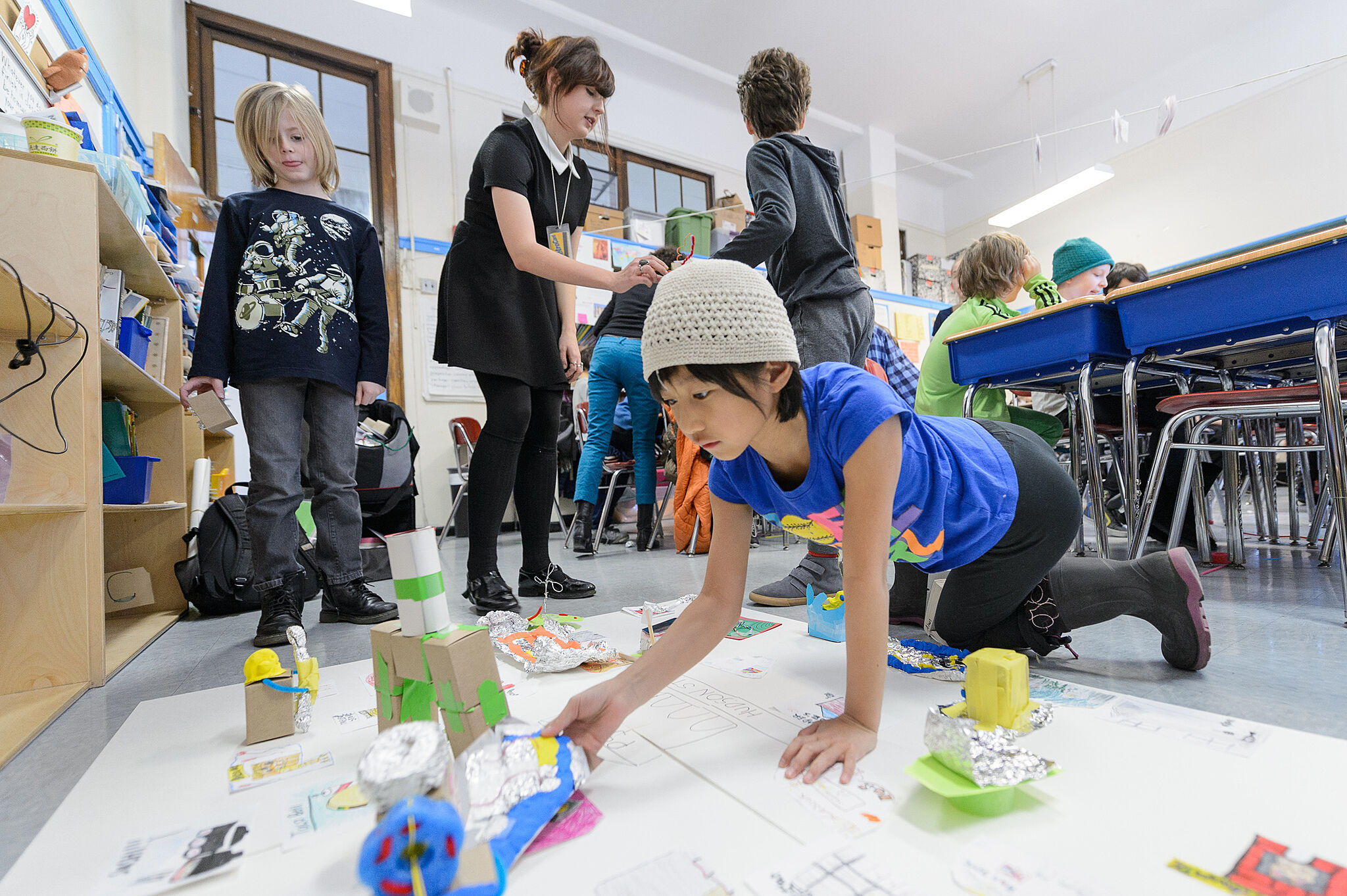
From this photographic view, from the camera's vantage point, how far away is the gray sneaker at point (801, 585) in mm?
1599

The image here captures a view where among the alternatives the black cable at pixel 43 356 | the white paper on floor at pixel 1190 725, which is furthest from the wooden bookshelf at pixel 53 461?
the white paper on floor at pixel 1190 725

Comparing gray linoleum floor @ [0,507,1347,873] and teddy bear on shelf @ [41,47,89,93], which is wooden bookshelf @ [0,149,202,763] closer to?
gray linoleum floor @ [0,507,1347,873]

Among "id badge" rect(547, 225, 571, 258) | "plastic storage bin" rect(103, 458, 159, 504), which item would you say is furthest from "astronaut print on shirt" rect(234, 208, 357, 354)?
"plastic storage bin" rect(103, 458, 159, 504)

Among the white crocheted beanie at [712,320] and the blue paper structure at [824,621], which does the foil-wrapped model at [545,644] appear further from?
the white crocheted beanie at [712,320]

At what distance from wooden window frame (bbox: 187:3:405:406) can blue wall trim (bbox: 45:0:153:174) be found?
0.95 m

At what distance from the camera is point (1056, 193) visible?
584 centimetres

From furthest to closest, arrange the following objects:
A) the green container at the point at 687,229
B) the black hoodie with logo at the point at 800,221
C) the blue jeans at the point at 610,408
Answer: the green container at the point at 687,229 → the blue jeans at the point at 610,408 → the black hoodie with logo at the point at 800,221

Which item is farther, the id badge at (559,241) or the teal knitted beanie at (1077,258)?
the teal knitted beanie at (1077,258)

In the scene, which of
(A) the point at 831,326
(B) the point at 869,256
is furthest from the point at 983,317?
(B) the point at 869,256

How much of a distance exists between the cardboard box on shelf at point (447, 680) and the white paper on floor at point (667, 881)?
8.1 inches

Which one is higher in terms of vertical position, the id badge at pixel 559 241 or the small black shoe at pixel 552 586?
the id badge at pixel 559 241

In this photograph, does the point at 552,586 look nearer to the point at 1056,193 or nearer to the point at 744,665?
the point at 744,665

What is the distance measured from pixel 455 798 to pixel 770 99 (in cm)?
170

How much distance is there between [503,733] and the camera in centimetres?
62
